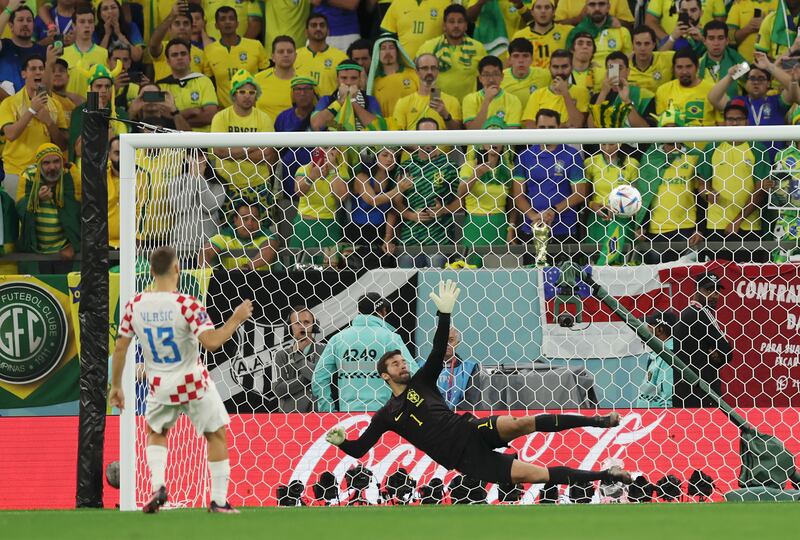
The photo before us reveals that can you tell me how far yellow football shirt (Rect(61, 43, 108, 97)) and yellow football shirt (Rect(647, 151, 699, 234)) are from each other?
6.01 meters

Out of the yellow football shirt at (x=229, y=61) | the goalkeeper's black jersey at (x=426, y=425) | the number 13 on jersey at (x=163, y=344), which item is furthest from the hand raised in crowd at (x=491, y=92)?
the number 13 on jersey at (x=163, y=344)

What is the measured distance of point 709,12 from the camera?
42.6 ft

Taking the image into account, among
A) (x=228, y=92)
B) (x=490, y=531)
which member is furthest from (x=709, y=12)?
(x=490, y=531)

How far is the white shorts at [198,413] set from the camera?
22.1 feet

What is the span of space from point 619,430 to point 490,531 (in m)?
3.73

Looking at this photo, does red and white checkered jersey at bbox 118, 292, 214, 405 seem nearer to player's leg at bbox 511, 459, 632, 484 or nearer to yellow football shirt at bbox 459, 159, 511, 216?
player's leg at bbox 511, 459, 632, 484

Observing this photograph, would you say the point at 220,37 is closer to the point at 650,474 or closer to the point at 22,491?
the point at 22,491

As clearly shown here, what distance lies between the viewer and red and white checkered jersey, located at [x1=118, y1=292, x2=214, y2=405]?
662 cm

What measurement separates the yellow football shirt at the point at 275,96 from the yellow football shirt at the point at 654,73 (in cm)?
352

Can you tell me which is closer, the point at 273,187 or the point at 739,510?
the point at 739,510

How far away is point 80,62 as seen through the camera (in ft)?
41.9

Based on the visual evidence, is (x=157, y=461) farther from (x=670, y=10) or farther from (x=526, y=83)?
(x=670, y=10)

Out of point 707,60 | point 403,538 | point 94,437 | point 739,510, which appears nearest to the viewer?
point 403,538

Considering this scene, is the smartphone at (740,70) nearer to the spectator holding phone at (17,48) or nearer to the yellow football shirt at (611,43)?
the yellow football shirt at (611,43)
